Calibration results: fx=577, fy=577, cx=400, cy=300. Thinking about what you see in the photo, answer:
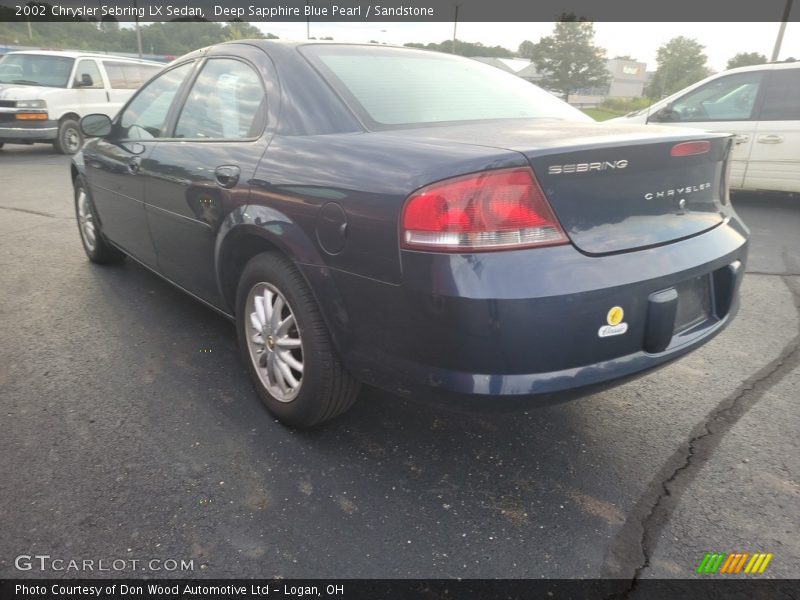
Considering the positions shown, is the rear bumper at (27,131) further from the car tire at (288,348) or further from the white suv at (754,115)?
the car tire at (288,348)

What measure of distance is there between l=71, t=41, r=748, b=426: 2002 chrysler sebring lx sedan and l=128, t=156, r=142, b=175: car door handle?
0.48 m

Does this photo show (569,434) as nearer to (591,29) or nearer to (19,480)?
(19,480)

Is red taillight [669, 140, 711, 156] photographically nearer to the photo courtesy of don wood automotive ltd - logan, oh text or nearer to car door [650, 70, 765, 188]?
the photo courtesy of don wood automotive ltd - logan, oh text

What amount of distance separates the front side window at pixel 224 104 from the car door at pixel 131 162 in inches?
9.6

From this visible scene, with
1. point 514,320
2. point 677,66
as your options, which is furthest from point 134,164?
point 677,66

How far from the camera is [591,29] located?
56.5 meters

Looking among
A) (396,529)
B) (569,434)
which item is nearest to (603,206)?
(569,434)

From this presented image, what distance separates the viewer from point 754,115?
719 cm

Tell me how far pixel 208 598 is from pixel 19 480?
0.97 m

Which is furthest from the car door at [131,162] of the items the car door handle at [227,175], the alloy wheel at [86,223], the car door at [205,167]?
the car door handle at [227,175]

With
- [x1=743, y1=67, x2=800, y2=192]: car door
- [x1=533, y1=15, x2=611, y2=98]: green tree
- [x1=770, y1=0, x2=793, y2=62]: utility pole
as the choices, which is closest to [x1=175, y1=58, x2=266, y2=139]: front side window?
[x1=743, y1=67, x2=800, y2=192]: car door

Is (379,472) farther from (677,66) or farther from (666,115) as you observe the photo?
(677,66)

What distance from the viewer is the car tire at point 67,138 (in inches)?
455

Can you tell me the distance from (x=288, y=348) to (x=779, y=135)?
720 cm
